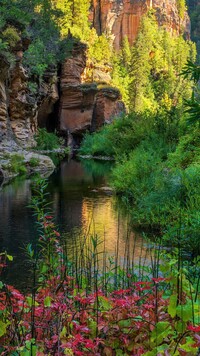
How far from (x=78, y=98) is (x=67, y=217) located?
115 feet

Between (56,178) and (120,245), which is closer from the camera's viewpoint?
(120,245)

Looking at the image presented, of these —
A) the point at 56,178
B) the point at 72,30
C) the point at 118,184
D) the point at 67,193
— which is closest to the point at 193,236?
the point at 118,184

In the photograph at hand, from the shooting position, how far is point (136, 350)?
270cm

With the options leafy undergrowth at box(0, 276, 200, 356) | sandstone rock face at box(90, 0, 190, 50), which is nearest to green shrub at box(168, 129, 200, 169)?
leafy undergrowth at box(0, 276, 200, 356)

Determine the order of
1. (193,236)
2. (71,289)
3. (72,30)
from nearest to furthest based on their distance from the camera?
(71,289), (193,236), (72,30)

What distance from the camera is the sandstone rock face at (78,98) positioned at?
45.5 metres

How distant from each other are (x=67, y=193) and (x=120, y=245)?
7767 millimetres

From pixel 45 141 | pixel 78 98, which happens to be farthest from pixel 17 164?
pixel 78 98

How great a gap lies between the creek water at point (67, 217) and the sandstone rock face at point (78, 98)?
83.3ft

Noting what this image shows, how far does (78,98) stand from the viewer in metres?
46.1

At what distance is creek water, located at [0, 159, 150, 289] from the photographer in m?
8.57

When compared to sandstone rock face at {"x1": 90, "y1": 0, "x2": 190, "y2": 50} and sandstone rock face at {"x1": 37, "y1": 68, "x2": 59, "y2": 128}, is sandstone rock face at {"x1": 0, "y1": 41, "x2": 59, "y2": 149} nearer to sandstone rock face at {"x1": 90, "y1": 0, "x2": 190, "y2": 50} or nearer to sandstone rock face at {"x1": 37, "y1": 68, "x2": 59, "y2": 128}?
sandstone rock face at {"x1": 37, "y1": 68, "x2": 59, "y2": 128}

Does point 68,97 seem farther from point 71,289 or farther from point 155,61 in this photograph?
point 71,289

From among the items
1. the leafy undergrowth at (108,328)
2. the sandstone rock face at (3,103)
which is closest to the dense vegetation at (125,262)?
the leafy undergrowth at (108,328)
